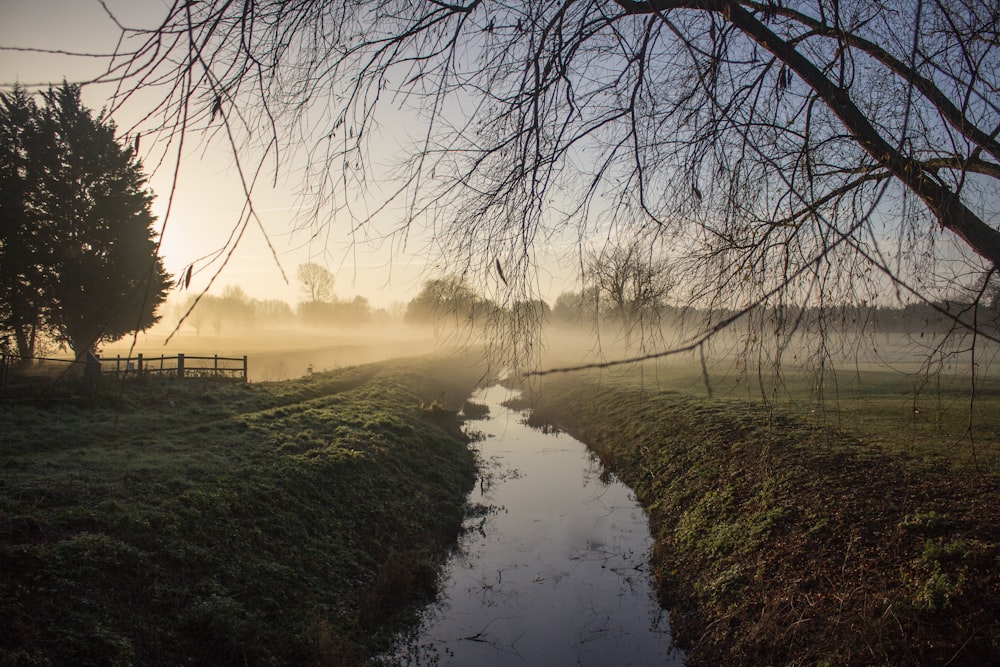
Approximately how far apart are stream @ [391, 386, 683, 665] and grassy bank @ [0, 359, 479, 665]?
0.62 metres

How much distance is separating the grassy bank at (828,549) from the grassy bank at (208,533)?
4229 millimetres

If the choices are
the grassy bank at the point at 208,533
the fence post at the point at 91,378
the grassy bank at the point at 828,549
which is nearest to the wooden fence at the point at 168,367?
the fence post at the point at 91,378

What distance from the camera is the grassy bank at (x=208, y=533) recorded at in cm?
509

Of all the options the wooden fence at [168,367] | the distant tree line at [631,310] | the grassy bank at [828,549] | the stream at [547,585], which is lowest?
the stream at [547,585]

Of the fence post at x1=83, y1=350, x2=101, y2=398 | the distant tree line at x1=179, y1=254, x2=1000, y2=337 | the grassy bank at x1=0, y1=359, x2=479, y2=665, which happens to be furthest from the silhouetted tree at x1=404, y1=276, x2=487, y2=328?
the fence post at x1=83, y1=350, x2=101, y2=398

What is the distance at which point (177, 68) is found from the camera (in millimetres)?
2215

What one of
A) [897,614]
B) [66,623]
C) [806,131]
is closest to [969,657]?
[897,614]

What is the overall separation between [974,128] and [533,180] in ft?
9.63

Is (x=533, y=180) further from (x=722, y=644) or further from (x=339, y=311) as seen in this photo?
(x=339, y=311)

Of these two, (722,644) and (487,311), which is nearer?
(487,311)

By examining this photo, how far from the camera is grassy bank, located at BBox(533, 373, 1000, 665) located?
4992 mm

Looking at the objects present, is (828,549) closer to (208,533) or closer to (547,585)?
(547,585)

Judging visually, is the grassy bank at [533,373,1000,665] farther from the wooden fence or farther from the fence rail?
the wooden fence

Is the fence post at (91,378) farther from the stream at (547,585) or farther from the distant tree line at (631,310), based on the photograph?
the distant tree line at (631,310)
